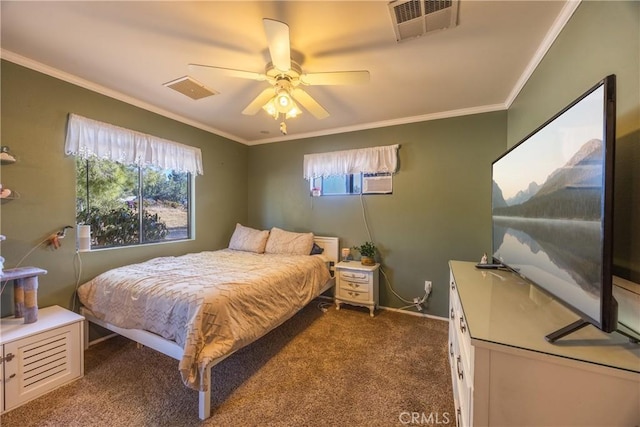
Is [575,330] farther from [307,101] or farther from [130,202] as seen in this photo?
[130,202]

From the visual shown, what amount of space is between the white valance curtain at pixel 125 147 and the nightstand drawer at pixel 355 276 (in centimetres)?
239

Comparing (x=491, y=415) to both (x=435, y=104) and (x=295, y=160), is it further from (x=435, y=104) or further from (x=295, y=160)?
(x=295, y=160)

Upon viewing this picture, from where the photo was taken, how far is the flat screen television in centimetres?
82

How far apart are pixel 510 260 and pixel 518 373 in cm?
98

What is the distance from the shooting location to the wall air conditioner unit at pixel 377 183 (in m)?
3.42

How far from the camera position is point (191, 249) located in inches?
138

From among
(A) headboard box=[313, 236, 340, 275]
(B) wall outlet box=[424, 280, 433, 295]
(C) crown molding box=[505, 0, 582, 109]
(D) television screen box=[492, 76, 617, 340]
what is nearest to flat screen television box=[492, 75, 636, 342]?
(D) television screen box=[492, 76, 617, 340]

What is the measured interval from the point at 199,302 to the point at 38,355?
120cm

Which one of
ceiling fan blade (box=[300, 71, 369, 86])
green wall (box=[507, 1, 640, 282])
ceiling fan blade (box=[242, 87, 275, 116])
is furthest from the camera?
ceiling fan blade (box=[242, 87, 275, 116])

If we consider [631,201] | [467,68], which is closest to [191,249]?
[467,68]

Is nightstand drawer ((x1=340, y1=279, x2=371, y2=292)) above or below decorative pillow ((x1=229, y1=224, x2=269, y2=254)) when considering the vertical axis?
below

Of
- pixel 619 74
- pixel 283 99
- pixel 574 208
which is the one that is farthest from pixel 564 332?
pixel 283 99

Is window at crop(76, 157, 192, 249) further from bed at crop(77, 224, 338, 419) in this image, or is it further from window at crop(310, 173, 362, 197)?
window at crop(310, 173, 362, 197)

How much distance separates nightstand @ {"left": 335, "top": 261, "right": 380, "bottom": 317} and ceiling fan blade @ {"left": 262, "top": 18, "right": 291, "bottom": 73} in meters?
2.34
